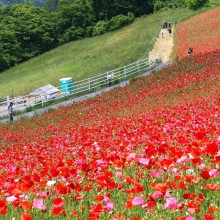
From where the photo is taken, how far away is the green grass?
5201 centimetres

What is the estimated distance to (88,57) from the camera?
62031 mm

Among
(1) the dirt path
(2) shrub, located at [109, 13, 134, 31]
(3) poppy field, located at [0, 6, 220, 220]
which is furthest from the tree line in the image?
(3) poppy field, located at [0, 6, 220, 220]

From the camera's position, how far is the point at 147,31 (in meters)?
64.7

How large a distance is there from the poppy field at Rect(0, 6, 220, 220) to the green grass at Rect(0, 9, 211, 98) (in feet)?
77.7

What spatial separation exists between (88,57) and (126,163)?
56.8 metres

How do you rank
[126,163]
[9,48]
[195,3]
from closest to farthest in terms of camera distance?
1. [126,163]
2. [195,3]
3. [9,48]

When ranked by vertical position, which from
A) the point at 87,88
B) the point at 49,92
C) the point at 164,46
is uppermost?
the point at 87,88

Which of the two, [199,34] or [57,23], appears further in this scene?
[57,23]

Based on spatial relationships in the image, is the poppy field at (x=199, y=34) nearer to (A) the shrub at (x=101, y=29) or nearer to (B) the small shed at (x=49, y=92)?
(B) the small shed at (x=49, y=92)

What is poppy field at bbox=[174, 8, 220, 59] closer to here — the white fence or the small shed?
the white fence

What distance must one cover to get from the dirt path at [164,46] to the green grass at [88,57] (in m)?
0.91

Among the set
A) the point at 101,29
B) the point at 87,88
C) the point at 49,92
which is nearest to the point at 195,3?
the point at 101,29

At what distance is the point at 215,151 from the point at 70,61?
6036 cm

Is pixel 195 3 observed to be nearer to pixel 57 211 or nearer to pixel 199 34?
pixel 199 34
